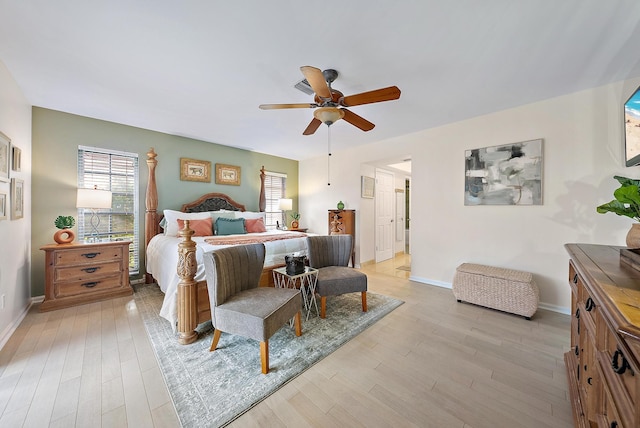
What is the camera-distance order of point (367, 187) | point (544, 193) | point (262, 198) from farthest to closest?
point (262, 198)
point (367, 187)
point (544, 193)

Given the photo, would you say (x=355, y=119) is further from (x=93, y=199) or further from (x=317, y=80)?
(x=93, y=199)

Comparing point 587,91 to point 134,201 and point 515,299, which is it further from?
point 134,201

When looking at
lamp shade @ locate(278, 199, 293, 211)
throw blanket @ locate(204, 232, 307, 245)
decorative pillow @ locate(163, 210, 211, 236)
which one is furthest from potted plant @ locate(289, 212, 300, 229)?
decorative pillow @ locate(163, 210, 211, 236)

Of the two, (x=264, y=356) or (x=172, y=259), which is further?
(x=172, y=259)

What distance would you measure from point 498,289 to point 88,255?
201 inches

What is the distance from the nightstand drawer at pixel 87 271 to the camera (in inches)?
114

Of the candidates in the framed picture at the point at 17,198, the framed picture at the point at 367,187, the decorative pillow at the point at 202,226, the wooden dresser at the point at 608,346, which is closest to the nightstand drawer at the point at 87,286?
the framed picture at the point at 17,198

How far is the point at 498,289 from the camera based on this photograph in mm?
2820

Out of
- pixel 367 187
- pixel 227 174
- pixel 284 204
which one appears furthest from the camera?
pixel 284 204

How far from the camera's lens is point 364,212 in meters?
5.10

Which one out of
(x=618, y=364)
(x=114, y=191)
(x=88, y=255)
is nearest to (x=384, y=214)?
(x=618, y=364)

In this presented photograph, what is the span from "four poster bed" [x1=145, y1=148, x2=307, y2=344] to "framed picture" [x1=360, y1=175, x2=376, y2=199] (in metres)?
2.04

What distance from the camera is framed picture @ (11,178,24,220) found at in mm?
2408

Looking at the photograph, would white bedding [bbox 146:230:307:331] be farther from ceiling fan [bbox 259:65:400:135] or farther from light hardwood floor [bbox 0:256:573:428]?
ceiling fan [bbox 259:65:400:135]
